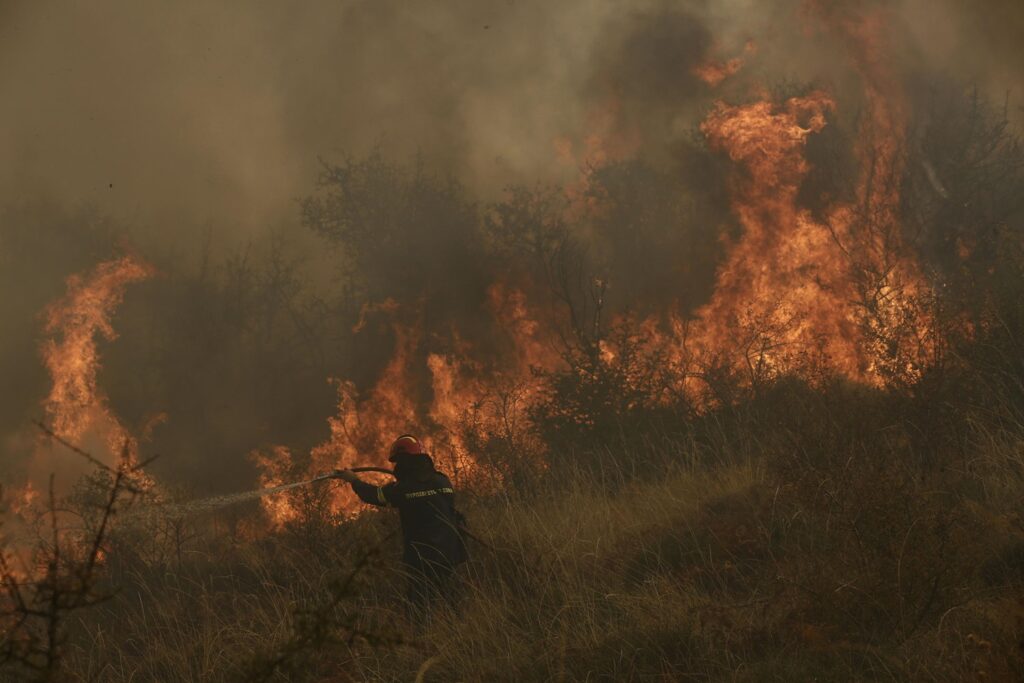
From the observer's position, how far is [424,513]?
271 inches

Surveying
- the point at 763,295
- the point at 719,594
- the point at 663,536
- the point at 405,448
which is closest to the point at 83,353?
the point at 763,295

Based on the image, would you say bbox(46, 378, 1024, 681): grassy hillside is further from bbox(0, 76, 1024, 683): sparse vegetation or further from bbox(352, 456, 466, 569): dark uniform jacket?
bbox(352, 456, 466, 569): dark uniform jacket

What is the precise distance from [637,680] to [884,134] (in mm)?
18007

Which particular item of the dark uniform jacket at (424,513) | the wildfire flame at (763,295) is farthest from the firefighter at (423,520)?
the wildfire flame at (763,295)

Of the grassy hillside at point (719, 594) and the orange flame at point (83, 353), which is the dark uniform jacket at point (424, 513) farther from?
the orange flame at point (83, 353)

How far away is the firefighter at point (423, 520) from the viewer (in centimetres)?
664

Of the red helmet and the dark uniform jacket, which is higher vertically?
the red helmet

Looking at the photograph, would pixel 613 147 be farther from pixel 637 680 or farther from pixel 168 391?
pixel 637 680

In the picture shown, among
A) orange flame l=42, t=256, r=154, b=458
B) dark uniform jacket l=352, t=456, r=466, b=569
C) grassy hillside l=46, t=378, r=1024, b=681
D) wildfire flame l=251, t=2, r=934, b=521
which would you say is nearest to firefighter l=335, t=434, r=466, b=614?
dark uniform jacket l=352, t=456, r=466, b=569

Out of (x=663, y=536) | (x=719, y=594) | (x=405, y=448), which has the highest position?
(x=405, y=448)

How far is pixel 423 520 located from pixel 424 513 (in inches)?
2.2

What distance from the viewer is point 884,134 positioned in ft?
63.9

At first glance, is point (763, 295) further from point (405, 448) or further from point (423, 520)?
point (423, 520)

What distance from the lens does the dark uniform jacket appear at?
22.1 feet
